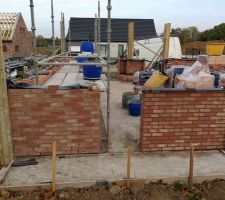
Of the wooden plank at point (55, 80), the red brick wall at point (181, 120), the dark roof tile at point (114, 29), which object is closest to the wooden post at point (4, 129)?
the red brick wall at point (181, 120)

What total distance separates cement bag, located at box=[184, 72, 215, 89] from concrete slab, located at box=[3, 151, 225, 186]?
1249mm

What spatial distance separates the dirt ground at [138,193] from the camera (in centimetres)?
374

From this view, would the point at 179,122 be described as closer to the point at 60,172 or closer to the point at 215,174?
the point at 215,174

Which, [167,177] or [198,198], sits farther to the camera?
[167,177]

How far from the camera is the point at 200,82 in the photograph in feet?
16.7

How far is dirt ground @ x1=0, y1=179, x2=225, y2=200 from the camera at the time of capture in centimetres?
374

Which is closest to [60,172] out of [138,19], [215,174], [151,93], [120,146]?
[120,146]

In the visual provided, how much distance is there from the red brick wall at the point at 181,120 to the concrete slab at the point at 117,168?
232 millimetres

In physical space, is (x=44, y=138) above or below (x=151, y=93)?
below

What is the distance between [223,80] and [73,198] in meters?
4.11

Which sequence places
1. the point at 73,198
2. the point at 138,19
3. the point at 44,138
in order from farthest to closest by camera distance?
the point at 138,19, the point at 44,138, the point at 73,198

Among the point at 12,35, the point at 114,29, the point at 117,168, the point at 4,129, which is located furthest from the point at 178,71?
the point at 114,29

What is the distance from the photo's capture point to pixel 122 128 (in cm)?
606

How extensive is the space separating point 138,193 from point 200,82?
2.43 meters
